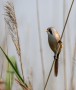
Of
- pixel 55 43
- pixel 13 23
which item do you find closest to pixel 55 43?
pixel 55 43

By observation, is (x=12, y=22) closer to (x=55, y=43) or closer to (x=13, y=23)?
(x=13, y=23)

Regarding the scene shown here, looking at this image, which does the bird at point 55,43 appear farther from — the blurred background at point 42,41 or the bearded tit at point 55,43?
the blurred background at point 42,41

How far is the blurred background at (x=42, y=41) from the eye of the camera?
1231 millimetres

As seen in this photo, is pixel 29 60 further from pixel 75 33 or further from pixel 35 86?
pixel 75 33

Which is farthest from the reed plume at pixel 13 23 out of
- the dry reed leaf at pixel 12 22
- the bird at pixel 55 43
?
the bird at pixel 55 43

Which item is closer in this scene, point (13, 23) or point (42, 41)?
point (13, 23)

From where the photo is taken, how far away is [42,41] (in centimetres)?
133

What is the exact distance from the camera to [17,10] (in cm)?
141

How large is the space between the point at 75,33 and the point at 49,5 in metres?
0.22

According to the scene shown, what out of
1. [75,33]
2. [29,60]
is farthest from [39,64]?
[75,33]

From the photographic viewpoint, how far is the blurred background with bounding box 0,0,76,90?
4.04 ft

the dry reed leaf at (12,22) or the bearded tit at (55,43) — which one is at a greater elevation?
the dry reed leaf at (12,22)

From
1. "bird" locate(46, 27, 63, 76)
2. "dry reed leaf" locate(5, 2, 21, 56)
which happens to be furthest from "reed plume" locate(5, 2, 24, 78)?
"bird" locate(46, 27, 63, 76)

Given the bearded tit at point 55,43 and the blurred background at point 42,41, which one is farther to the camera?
the blurred background at point 42,41
